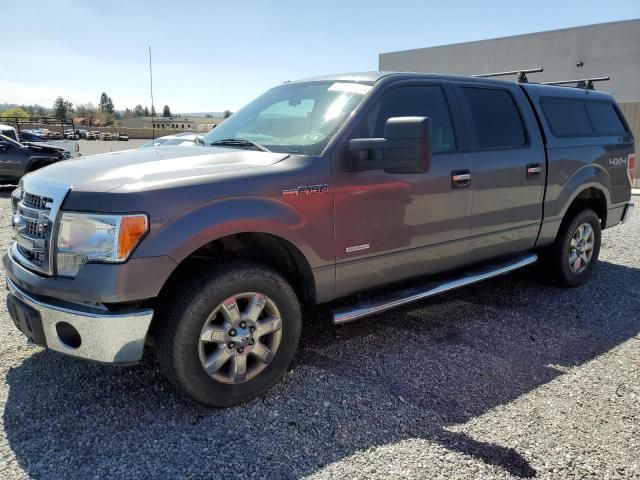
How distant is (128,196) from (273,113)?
1.64 meters

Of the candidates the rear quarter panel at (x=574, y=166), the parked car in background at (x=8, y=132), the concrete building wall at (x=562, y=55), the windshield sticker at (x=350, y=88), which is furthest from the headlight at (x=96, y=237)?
the concrete building wall at (x=562, y=55)

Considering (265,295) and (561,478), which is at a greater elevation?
(265,295)

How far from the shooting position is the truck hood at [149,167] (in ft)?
8.57

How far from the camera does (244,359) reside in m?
2.87

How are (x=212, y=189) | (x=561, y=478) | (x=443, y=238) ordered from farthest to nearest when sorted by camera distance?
(x=443, y=238)
(x=212, y=189)
(x=561, y=478)

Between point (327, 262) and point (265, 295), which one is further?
point (327, 262)

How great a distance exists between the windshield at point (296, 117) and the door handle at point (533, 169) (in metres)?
1.74

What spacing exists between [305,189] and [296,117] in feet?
2.73

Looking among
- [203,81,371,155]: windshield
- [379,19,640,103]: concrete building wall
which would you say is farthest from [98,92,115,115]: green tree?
[203,81,371,155]: windshield

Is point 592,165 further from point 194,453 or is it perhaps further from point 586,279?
point 194,453

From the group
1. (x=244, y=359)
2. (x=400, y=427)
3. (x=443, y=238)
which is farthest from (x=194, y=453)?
(x=443, y=238)

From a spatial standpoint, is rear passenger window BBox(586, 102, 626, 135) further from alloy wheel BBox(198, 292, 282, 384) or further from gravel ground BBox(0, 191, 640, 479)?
alloy wheel BBox(198, 292, 282, 384)

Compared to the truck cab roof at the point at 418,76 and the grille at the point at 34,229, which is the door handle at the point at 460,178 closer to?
the truck cab roof at the point at 418,76

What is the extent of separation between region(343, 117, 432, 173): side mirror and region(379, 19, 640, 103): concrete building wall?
927 inches
